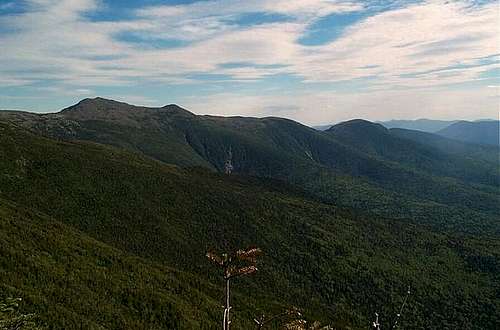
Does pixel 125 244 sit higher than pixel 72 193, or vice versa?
pixel 72 193

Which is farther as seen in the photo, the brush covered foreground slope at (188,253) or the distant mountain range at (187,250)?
the distant mountain range at (187,250)

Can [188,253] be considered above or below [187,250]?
below

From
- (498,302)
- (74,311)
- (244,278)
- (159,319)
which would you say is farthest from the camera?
(498,302)

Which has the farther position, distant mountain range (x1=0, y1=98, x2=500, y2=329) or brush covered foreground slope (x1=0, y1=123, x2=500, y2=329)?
distant mountain range (x1=0, y1=98, x2=500, y2=329)

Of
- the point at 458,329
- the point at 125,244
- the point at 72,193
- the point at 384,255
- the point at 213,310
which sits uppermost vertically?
the point at 72,193

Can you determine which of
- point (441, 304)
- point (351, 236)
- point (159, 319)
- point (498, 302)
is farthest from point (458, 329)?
point (159, 319)

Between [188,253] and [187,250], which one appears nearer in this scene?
[188,253]

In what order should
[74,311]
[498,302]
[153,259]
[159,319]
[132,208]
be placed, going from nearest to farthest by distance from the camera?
[74,311]
[159,319]
[153,259]
[132,208]
[498,302]

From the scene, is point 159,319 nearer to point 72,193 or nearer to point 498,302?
point 72,193
